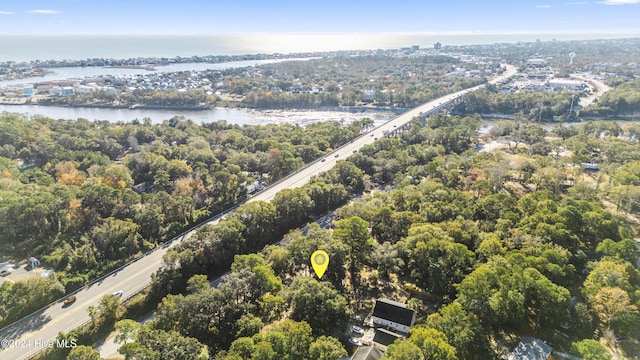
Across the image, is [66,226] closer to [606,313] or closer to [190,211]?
[190,211]

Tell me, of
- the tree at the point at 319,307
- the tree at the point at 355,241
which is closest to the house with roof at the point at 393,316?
the tree at the point at 319,307

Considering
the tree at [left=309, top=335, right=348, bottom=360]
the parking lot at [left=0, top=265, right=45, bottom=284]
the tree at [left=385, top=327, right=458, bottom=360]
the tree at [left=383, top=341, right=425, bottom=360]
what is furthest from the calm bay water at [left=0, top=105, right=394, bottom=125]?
the tree at [left=383, top=341, right=425, bottom=360]

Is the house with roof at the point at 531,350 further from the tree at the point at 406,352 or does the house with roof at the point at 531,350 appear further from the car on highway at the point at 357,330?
the car on highway at the point at 357,330

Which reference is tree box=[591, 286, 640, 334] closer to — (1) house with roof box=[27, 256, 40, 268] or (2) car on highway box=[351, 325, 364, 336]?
(2) car on highway box=[351, 325, 364, 336]

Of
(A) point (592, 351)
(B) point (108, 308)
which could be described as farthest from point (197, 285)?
(A) point (592, 351)

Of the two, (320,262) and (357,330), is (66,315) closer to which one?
(320,262)

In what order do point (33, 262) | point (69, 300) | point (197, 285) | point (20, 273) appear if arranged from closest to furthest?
point (197, 285), point (69, 300), point (20, 273), point (33, 262)
